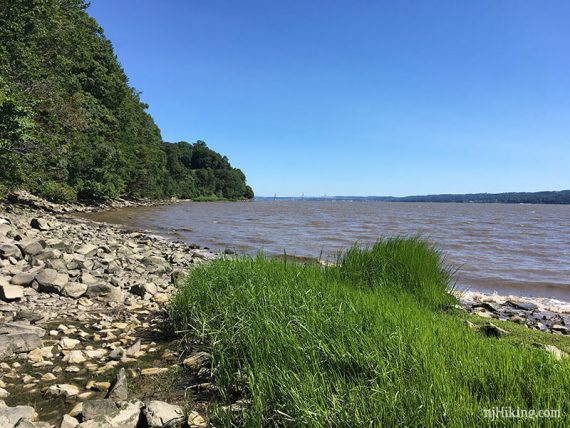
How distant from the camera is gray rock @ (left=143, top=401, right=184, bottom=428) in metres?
3.27

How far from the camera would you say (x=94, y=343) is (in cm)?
528

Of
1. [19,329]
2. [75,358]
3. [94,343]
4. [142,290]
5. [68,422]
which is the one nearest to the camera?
[68,422]

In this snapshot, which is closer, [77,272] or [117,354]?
[117,354]

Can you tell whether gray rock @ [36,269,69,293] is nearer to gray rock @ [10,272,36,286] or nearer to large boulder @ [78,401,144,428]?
gray rock @ [10,272,36,286]

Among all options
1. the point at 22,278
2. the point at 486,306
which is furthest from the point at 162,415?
the point at 486,306

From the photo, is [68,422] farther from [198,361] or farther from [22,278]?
[22,278]

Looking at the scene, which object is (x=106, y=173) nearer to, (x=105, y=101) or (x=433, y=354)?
(x=105, y=101)

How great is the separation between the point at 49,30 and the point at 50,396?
24.3m

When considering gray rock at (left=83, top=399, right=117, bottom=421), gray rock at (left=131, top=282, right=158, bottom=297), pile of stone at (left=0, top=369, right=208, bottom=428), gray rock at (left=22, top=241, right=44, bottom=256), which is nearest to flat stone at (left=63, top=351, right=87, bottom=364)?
pile of stone at (left=0, top=369, right=208, bottom=428)

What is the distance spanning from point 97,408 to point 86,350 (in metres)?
1.79

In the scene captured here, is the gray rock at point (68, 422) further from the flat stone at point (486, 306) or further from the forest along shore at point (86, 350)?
the flat stone at point (486, 306)

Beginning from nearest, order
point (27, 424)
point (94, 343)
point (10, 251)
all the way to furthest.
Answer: point (27, 424) < point (94, 343) < point (10, 251)

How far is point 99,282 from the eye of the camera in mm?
7898

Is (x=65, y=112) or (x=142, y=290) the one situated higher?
→ (x=65, y=112)
